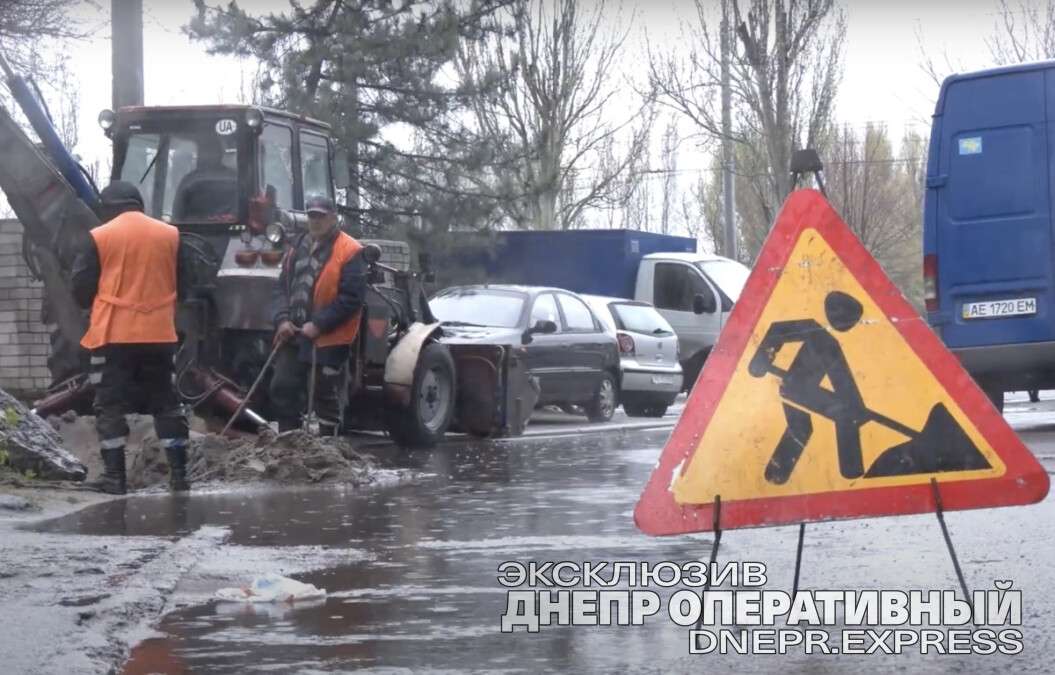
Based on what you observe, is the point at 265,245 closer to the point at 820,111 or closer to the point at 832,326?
the point at 832,326

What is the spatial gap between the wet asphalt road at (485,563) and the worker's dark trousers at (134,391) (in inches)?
19.9

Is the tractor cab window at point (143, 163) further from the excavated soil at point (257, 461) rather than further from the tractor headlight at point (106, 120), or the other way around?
the excavated soil at point (257, 461)

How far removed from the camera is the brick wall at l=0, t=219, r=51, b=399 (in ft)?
61.4

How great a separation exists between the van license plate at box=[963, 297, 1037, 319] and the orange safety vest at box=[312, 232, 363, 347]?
514 cm

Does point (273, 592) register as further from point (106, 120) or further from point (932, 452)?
point (106, 120)

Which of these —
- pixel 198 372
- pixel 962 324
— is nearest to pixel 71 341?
pixel 198 372

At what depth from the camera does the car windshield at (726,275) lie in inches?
1038

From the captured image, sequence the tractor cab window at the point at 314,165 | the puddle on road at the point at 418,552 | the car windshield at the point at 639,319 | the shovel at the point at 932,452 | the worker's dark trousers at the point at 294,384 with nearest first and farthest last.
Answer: the puddle on road at the point at 418,552
the shovel at the point at 932,452
the worker's dark trousers at the point at 294,384
the tractor cab window at the point at 314,165
the car windshield at the point at 639,319

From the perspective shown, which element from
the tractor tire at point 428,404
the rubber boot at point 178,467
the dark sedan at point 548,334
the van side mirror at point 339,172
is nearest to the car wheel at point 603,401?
the dark sedan at point 548,334

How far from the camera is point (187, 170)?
14.6 metres

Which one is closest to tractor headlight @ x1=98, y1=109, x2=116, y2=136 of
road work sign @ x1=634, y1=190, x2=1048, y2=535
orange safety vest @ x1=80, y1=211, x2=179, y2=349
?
orange safety vest @ x1=80, y1=211, x2=179, y2=349

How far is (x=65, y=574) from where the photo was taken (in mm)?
6949

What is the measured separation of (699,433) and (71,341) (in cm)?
900

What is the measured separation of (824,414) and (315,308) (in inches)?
285
